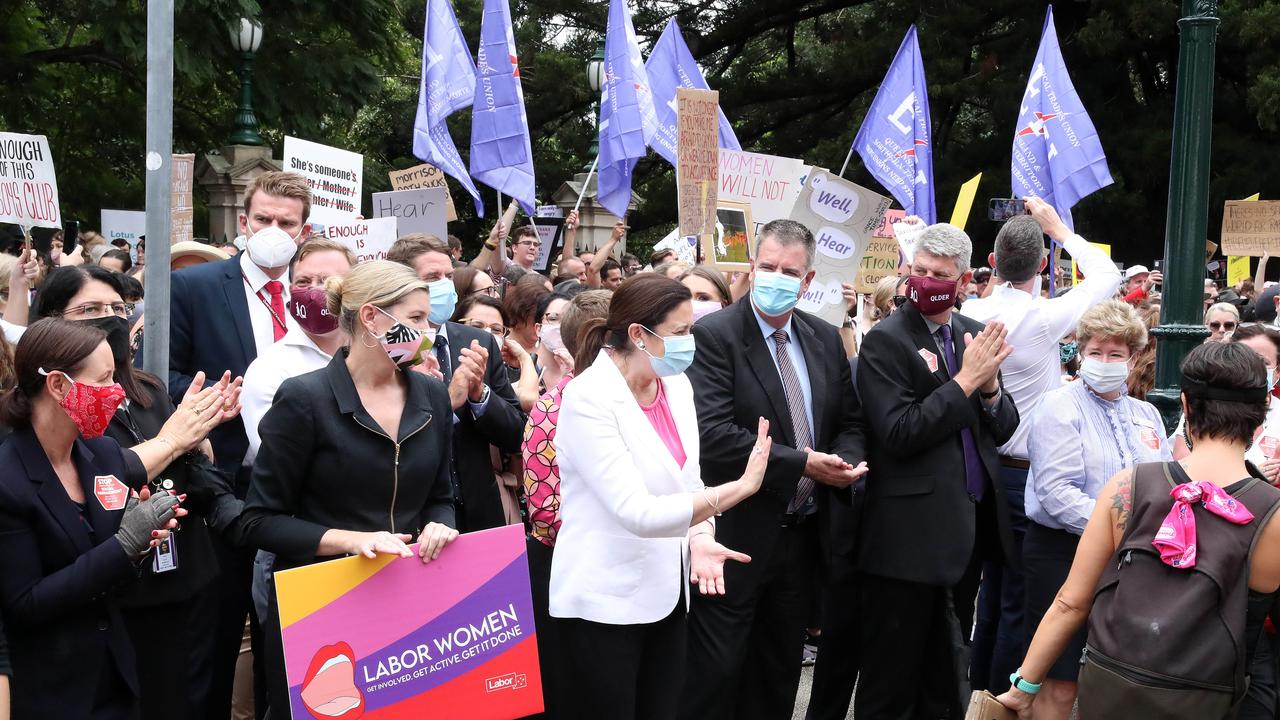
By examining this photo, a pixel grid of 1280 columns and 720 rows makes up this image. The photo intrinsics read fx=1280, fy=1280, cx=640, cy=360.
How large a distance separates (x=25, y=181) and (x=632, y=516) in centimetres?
572

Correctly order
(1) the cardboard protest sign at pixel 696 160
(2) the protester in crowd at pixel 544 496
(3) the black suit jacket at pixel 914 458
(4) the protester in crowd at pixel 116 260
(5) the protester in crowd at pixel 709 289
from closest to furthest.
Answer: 1. (2) the protester in crowd at pixel 544 496
2. (3) the black suit jacket at pixel 914 458
3. (5) the protester in crowd at pixel 709 289
4. (1) the cardboard protest sign at pixel 696 160
5. (4) the protester in crowd at pixel 116 260

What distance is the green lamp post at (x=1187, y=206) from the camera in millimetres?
6438

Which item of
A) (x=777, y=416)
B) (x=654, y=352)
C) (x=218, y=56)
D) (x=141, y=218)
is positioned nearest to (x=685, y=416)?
(x=654, y=352)

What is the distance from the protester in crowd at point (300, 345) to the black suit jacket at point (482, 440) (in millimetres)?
538

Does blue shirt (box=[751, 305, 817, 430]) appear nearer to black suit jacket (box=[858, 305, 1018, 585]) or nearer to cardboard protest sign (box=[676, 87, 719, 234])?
black suit jacket (box=[858, 305, 1018, 585])

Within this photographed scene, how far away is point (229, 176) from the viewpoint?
15969 mm

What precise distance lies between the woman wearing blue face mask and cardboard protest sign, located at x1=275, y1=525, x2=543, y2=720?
7.33 ft

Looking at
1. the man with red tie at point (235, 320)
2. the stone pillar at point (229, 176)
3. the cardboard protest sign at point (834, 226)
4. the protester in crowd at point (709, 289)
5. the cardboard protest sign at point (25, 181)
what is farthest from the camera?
the stone pillar at point (229, 176)

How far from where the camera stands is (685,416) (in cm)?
414

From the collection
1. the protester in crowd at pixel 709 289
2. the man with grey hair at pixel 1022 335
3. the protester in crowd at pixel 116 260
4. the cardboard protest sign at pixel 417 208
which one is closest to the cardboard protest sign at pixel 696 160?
the protester in crowd at pixel 709 289

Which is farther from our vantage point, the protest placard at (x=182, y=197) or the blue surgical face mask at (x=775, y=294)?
the protest placard at (x=182, y=197)

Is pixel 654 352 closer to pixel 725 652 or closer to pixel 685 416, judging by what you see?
pixel 685 416

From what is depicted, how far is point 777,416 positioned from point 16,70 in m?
16.7

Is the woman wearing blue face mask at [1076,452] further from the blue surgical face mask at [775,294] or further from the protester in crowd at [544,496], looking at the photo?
the protester in crowd at [544,496]
